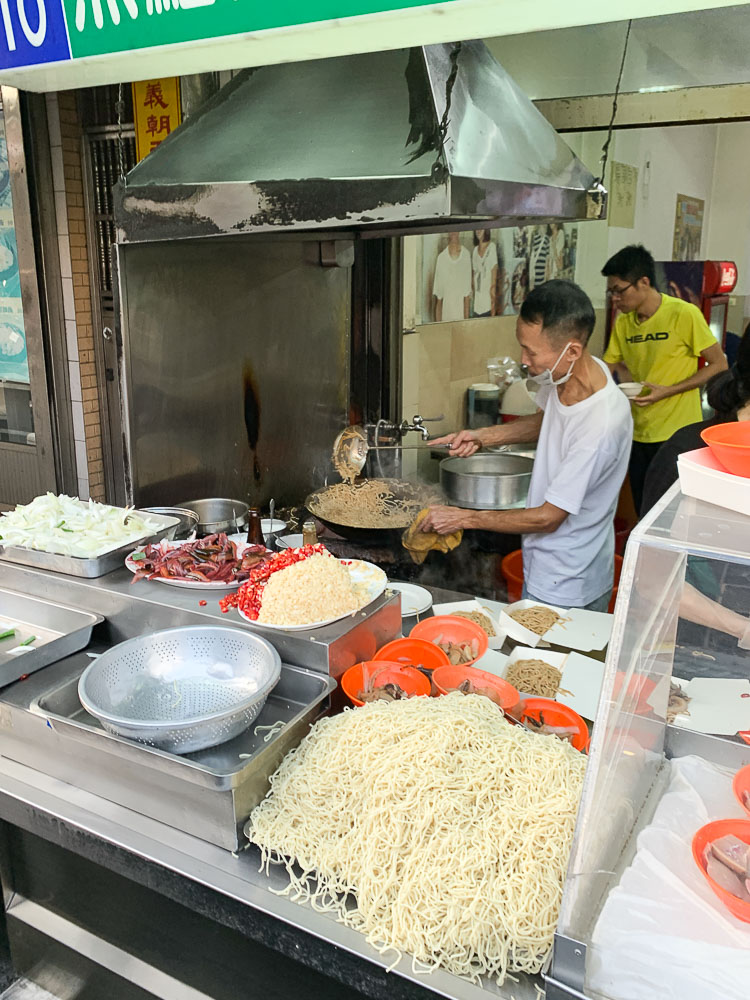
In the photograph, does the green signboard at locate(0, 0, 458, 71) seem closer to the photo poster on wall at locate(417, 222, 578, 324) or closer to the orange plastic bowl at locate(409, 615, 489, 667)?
the orange plastic bowl at locate(409, 615, 489, 667)

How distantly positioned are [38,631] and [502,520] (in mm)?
2003

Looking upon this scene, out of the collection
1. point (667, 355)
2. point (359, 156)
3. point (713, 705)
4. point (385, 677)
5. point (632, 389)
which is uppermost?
point (359, 156)

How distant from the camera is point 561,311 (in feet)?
11.0

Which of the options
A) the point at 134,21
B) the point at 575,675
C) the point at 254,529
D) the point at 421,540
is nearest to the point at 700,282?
the point at 421,540

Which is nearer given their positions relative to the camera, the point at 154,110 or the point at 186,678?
the point at 186,678

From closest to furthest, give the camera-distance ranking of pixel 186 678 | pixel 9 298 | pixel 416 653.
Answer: pixel 186 678 → pixel 416 653 → pixel 9 298

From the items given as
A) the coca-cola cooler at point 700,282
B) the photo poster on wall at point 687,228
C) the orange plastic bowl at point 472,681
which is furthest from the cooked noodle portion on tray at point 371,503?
the photo poster on wall at point 687,228

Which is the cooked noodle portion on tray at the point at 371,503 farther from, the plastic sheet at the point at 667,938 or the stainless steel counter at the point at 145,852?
the plastic sheet at the point at 667,938

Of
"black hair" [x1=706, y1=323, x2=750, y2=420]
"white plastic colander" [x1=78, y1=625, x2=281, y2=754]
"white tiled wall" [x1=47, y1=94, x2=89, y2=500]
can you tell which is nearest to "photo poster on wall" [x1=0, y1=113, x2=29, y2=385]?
"white tiled wall" [x1=47, y1=94, x2=89, y2=500]

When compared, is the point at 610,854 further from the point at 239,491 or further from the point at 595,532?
the point at 239,491

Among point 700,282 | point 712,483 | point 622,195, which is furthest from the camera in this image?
point 622,195

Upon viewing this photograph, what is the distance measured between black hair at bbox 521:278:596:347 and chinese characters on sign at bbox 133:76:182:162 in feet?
7.88

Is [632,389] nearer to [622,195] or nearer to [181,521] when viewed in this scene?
[622,195]

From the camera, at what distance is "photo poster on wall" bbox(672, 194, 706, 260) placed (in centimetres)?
852
